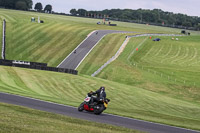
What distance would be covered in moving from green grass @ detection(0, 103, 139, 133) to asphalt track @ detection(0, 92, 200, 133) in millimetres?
1936

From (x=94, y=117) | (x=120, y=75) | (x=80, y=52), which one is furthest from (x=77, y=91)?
(x=80, y=52)

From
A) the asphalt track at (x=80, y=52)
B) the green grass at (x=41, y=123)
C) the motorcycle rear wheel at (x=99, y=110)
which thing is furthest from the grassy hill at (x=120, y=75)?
the green grass at (x=41, y=123)

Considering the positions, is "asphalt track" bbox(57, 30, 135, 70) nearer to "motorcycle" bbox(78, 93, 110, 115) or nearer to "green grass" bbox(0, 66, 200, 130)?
"green grass" bbox(0, 66, 200, 130)

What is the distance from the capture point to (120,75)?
69938 millimetres

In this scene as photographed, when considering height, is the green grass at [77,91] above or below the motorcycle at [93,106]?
below

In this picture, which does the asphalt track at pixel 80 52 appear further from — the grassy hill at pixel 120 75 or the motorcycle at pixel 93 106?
the motorcycle at pixel 93 106

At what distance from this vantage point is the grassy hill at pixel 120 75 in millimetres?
39031

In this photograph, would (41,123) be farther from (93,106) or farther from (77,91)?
(77,91)

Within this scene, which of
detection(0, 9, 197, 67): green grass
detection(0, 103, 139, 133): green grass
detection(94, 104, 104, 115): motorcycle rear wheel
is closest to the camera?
detection(0, 103, 139, 133): green grass

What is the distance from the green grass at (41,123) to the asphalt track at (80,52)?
171 ft

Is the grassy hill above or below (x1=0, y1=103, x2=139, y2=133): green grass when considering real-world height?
below

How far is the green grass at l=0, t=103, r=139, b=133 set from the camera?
17.6 metres

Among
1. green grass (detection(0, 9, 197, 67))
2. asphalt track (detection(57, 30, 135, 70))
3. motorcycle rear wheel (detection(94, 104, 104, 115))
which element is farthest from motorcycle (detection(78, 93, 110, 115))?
green grass (detection(0, 9, 197, 67))

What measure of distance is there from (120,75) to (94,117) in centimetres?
4525
